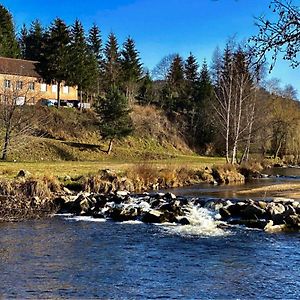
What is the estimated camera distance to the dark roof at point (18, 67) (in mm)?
60428

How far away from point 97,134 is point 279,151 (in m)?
23.6

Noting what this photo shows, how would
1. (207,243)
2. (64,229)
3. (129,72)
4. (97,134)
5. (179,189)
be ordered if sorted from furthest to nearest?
(129,72)
(97,134)
(179,189)
(64,229)
(207,243)

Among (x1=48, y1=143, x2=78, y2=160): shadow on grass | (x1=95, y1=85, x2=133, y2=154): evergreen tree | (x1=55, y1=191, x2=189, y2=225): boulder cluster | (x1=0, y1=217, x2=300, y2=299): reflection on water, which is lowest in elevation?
(x1=0, y1=217, x2=300, y2=299): reflection on water

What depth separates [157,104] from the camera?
75.7m

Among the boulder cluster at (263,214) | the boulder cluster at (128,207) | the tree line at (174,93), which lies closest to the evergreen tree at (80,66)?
the tree line at (174,93)

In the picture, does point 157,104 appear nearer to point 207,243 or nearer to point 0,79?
point 0,79

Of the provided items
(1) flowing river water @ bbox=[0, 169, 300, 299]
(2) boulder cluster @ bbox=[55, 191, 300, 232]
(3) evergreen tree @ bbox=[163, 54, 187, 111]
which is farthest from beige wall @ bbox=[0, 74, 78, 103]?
(1) flowing river water @ bbox=[0, 169, 300, 299]

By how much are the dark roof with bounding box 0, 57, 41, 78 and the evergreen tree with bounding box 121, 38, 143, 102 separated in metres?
14.6

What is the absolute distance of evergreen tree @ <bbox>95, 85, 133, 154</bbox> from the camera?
1977 inches

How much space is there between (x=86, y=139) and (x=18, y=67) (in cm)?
1496

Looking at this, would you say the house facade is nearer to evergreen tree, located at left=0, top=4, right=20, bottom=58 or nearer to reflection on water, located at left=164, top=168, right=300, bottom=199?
evergreen tree, located at left=0, top=4, right=20, bottom=58

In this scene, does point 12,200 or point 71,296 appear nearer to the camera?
point 71,296

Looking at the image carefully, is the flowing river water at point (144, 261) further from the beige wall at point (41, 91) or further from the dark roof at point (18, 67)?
the dark roof at point (18, 67)

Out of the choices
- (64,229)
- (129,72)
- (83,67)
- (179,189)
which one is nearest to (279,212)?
(64,229)
